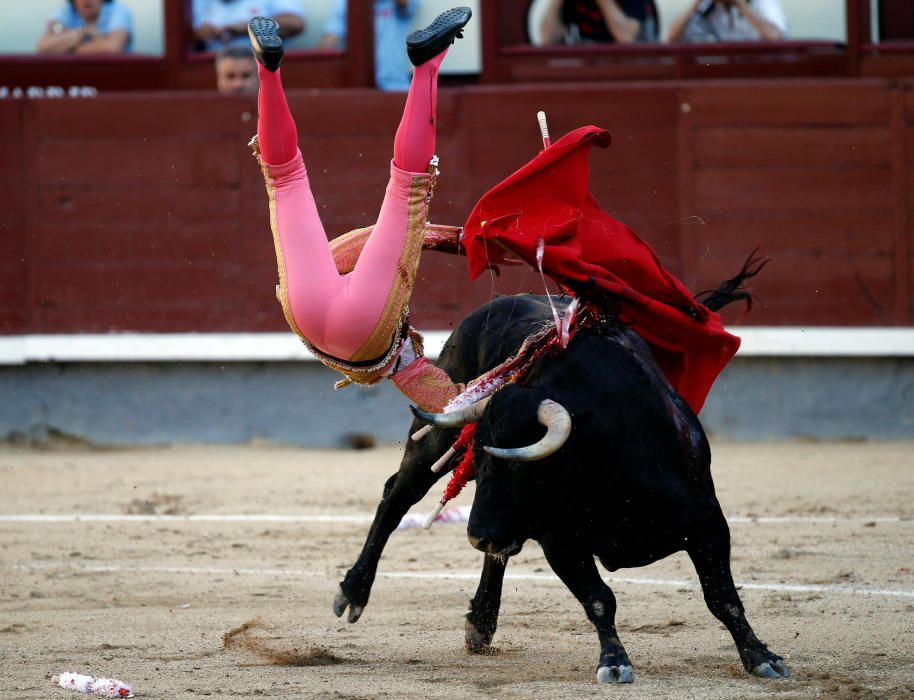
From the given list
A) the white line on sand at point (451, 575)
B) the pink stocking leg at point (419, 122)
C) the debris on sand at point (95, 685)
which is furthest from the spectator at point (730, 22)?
the debris on sand at point (95, 685)

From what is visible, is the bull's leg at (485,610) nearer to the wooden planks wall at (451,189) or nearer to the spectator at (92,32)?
the wooden planks wall at (451,189)

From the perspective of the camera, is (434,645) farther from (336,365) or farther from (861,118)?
(861,118)

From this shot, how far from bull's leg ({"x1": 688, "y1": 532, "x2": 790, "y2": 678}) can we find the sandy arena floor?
0.06m

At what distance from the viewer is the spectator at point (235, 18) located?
Result: 758 centimetres

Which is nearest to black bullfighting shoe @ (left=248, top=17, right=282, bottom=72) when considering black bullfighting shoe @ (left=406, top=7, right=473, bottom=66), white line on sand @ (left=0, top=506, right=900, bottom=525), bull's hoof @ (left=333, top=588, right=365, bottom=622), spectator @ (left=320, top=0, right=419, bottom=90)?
black bullfighting shoe @ (left=406, top=7, right=473, bottom=66)

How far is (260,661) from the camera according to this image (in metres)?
3.35

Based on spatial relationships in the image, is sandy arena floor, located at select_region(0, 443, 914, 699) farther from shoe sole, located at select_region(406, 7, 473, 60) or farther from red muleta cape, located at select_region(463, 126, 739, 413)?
shoe sole, located at select_region(406, 7, 473, 60)

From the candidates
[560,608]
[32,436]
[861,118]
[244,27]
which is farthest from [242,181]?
[560,608]

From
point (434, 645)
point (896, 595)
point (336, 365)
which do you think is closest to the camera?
point (336, 365)

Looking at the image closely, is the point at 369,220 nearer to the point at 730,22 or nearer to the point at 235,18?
the point at 235,18

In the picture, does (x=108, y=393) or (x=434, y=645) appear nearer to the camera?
(x=434, y=645)

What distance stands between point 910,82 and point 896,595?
3.73 metres

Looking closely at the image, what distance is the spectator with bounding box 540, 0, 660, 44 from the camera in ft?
24.7

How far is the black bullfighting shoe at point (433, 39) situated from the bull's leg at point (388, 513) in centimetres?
105
